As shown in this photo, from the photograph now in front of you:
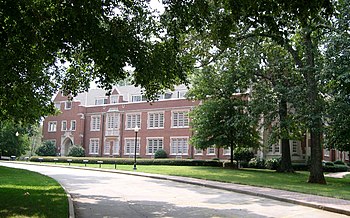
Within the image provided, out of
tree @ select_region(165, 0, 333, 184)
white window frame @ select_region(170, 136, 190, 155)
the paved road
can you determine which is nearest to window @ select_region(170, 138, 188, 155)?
white window frame @ select_region(170, 136, 190, 155)

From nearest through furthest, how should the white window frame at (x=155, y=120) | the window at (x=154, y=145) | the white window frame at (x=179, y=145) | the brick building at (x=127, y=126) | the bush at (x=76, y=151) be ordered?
the white window frame at (x=179, y=145) → the brick building at (x=127, y=126) → the window at (x=154, y=145) → the white window frame at (x=155, y=120) → the bush at (x=76, y=151)

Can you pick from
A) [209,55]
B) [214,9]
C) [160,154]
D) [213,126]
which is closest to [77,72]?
[214,9]

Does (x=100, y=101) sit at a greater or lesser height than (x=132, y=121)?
greater

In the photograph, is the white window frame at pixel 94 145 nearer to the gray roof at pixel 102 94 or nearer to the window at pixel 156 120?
the gray roof at pixel 102 94

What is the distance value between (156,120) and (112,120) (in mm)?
8154

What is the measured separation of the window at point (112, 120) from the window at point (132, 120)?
198 cm

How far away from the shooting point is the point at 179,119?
52969 mm

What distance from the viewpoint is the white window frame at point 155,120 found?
54844 mm

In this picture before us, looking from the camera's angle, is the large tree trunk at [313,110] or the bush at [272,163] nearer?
the large tree trunk at [313,110]

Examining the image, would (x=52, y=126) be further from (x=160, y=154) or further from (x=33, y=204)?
(x=33, y=204)

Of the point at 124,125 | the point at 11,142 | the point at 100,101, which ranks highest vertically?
the point at 100,101

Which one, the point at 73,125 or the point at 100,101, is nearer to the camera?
the point at 73,125

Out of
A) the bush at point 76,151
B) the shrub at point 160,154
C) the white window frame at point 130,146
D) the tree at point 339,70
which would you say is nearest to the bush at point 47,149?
the bush at point 76,151

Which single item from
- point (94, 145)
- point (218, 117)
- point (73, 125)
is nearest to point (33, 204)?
point (218, 117)
